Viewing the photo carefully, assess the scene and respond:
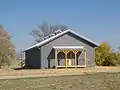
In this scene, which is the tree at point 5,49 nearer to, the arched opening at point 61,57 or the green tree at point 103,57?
the arched opening at point 61,57

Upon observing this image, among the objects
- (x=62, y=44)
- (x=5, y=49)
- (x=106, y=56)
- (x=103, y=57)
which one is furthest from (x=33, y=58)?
(x=106, y=56)

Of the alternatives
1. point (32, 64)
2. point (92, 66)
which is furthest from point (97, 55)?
point (32, 64)

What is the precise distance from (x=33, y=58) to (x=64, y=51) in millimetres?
6891

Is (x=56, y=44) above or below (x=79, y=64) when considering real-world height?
above

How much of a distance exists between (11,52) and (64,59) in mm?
14407

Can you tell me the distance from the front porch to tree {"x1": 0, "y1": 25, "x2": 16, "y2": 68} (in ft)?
25.4

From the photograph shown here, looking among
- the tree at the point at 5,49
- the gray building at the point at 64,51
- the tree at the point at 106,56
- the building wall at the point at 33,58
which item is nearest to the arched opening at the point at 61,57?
the gray building at the point at 64,51

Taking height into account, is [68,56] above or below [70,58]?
above

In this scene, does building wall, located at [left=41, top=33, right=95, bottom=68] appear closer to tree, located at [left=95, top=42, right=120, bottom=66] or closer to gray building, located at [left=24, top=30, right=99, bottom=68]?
gray building, located at [left=24, top=30, right=99, bottom=68]

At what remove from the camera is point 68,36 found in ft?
151

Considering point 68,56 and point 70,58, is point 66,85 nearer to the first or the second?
point 70,58

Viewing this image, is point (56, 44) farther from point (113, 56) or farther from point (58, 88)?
point (58, 88)

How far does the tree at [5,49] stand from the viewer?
154 ft

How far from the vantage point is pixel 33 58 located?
49.4 meters
